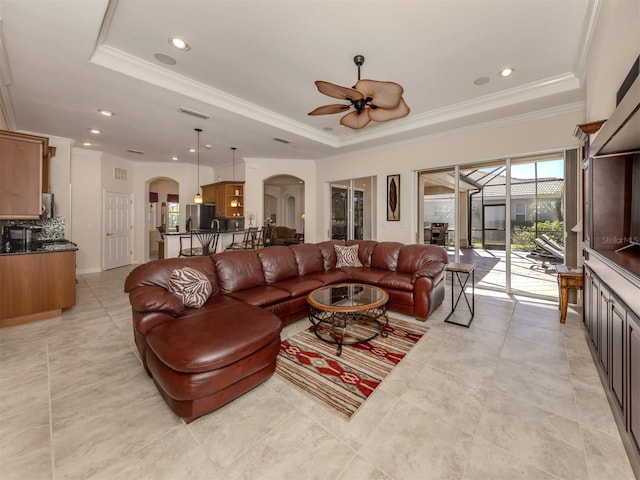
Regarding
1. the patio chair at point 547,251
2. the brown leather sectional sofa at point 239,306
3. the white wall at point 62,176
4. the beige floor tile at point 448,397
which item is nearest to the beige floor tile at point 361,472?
the beige floor tile at point 448,397

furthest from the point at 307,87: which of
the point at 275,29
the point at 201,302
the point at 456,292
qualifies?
the point at 456,292

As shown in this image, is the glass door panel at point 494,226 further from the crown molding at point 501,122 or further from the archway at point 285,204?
the archway at point 285,204

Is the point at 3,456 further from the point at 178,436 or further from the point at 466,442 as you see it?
the point at 466,442

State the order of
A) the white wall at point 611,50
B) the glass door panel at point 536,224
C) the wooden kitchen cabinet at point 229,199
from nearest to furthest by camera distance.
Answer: the white wall at point 611,50
the glass door panel at point 536,224
the wooden kitchen cabinet at point 229,199

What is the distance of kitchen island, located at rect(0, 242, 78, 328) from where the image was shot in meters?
3.32

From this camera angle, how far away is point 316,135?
18.8 ft

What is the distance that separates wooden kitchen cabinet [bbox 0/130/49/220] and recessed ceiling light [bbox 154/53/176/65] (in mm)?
2070

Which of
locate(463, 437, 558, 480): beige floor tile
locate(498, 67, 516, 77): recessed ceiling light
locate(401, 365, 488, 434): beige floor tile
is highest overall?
locate(498, 67, 516, 77): recessed ceiling light

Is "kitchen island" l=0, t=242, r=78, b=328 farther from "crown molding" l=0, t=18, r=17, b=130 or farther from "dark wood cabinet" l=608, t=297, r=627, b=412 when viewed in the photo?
"dark wood cabinet" l=608, t=297, r=627, b=412

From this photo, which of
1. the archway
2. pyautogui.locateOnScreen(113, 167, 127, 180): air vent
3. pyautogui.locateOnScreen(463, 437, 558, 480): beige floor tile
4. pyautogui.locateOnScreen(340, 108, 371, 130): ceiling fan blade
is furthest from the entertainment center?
the archway

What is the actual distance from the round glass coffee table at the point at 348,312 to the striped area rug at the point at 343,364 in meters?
0.10

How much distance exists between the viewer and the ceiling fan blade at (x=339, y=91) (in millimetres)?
2522

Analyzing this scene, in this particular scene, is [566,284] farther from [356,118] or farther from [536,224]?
[356,118]

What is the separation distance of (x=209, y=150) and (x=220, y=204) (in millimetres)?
1785
